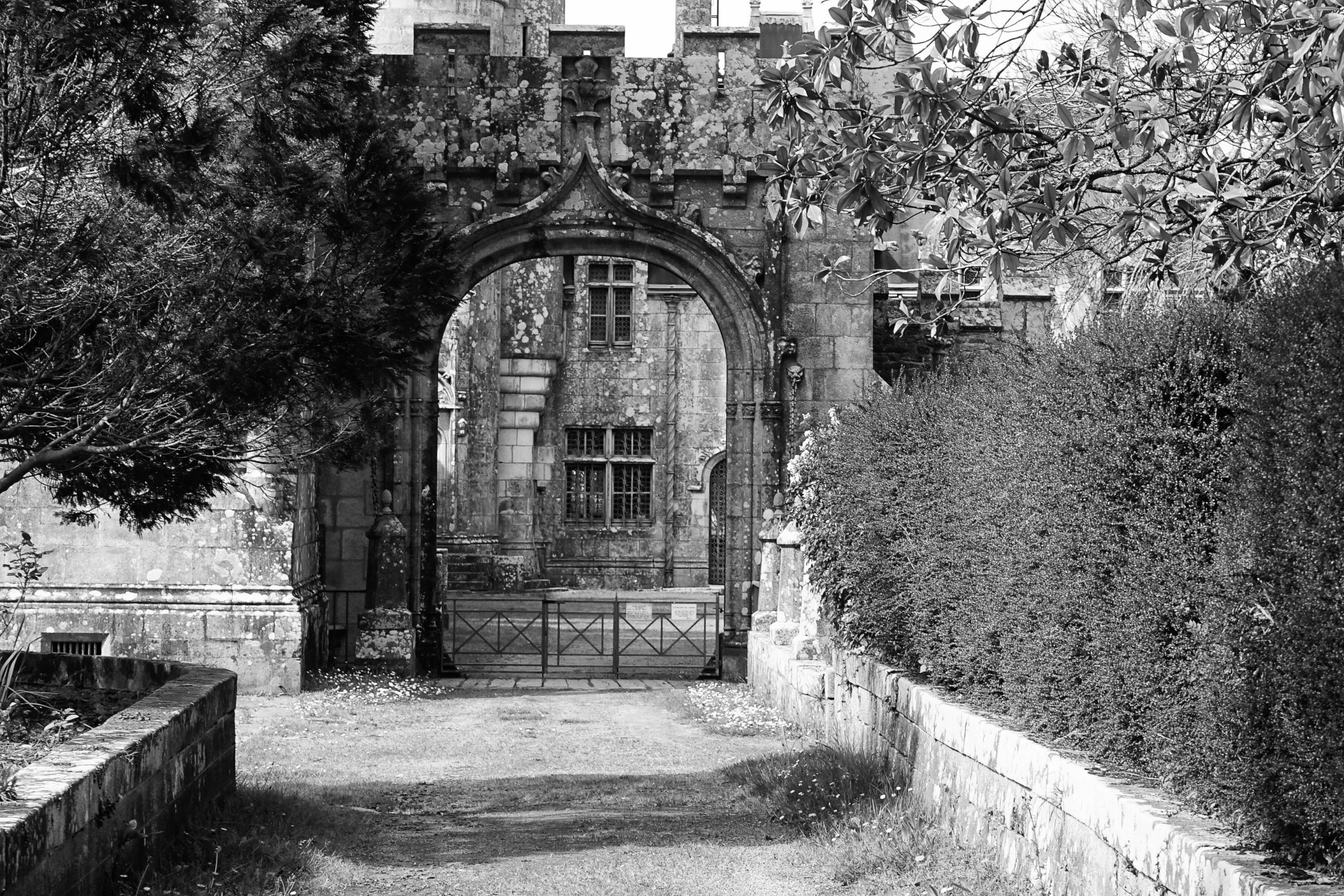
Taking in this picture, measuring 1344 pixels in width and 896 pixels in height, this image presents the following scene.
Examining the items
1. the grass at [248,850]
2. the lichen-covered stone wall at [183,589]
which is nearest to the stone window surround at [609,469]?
the lichen-covered stone wall at [183,589]

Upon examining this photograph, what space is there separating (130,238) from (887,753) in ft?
16.0

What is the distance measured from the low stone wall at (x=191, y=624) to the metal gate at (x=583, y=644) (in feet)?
8.00

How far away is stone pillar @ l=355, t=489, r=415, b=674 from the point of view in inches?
568

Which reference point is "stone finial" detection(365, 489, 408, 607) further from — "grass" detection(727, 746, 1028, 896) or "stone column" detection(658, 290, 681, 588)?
"stone column" detection(658, 290, 681, 588)

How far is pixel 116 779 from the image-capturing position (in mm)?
5570

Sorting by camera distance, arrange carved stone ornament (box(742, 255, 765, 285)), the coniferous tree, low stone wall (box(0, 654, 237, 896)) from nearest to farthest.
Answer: low stone wall (box(0, 654, 237, 896)) < the coniferous tree < carved stone ornament (box(742, 255, 765, 285))

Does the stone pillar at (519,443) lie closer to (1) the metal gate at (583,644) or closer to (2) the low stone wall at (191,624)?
(1) the metal gate at (583,644)

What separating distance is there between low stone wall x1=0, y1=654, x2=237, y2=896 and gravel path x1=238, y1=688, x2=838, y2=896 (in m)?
0.72

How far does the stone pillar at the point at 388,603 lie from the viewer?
14.4 m

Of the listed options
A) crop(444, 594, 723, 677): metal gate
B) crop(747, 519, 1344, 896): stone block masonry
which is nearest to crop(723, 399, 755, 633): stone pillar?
crop(444, 594, 723, 677): metal gate

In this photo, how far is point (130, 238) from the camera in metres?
6.35

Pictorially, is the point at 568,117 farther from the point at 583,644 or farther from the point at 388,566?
the point at 583,644

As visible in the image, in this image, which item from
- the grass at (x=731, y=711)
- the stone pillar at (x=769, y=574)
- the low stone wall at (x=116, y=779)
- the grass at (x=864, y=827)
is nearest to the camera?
the low stone wall at (x=116, y=779)

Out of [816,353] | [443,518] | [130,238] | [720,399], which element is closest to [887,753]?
[130,238]
